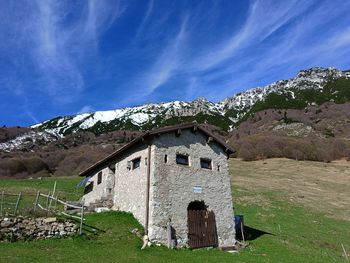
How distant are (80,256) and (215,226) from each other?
1252cm

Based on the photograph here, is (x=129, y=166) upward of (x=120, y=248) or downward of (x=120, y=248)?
upward

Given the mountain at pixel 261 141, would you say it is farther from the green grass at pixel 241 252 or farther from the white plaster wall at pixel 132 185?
the white plaster wall at pixel 132 185

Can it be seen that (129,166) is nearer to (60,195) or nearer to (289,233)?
(289,233)

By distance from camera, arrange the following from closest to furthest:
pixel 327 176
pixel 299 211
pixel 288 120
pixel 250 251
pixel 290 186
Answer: pixel 250 251, pixel 299 211, pixel 290 186, pixel 327 176, pixel 288 120

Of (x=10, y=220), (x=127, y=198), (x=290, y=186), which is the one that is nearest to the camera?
(x=10, y=220)

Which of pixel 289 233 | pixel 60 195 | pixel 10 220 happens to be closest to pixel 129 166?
pixel 10 220

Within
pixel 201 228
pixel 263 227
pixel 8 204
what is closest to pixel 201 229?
pixel 201 228

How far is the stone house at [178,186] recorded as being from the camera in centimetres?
2750

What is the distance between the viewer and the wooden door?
28047 millimetres

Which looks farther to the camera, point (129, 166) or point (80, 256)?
point (129, 166)

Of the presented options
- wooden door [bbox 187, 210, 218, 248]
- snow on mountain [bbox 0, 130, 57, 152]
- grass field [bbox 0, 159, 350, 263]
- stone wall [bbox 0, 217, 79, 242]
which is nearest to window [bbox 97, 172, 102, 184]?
grass field [bbox 0, 159, 350, 263]

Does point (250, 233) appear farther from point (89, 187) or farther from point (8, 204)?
point (8, 204)

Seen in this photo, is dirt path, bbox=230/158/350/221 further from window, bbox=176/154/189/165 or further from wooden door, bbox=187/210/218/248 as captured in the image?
window, bbox=176/154/189/165

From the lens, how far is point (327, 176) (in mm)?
75438
